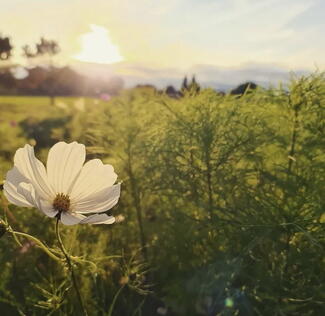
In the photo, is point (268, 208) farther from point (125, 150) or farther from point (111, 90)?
point (111, 90)

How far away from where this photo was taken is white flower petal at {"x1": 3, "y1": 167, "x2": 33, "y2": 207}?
2.34ft

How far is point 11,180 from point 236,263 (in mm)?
1120

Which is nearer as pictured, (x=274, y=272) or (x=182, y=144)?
(x=274, y=272)

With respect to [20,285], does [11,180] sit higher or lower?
higher

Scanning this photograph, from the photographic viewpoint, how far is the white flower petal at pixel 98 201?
0.78 meters

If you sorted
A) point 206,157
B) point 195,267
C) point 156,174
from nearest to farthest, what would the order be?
point 206,157 → point 195,267 → point 156,174

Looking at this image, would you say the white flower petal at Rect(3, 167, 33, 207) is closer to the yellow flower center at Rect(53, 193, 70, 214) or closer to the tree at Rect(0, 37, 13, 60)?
the yellow flower center at Rect(53, 193, 70, 214)

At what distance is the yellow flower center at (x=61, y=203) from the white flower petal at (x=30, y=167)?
0.01m

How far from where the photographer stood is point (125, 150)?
7.79ft

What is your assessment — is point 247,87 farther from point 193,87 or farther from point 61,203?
point 61,203

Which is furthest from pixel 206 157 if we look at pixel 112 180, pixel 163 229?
pixel 112 180

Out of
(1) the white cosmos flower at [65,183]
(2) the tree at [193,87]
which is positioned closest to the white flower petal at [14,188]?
(1) the white cosmos flower at [65,183]

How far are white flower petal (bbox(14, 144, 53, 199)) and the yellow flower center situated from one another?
0.01 meters

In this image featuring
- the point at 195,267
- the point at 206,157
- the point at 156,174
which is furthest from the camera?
the point at 156,174
